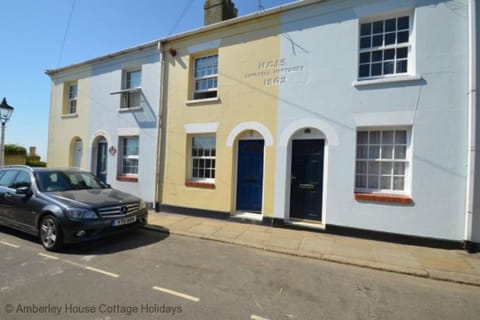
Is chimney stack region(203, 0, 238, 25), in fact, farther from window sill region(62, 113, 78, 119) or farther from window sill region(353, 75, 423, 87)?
window sill region(62, 113, 78, 119)

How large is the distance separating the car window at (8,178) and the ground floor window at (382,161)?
836cm

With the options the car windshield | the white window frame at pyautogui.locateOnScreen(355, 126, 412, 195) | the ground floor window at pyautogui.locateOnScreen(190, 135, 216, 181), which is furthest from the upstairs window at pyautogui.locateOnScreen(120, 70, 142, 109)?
the white window frame at pyautogui.locateOnScreen(355, 126, 412, 195)

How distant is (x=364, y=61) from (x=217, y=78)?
418cm

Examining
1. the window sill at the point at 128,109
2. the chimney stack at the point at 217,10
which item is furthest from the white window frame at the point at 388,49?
the window sill at the point at 128,109

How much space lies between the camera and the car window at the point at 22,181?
18.0 feet

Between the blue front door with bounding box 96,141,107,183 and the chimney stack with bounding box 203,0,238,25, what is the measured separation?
6480 millimetres

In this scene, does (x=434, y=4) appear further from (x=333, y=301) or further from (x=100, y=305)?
(x=100, y=305)

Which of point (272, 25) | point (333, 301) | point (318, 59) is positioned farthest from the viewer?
point (272, 25)

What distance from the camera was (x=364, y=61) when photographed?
6.10 m

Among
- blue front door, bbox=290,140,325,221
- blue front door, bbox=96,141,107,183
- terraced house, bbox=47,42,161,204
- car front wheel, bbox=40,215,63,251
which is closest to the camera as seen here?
car front wheel, bbox=40,215,63,251

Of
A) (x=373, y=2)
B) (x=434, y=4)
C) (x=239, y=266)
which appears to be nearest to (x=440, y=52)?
(x=434, y=4)

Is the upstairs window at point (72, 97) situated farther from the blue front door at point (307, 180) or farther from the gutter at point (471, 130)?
the gutter at point (471, 130)

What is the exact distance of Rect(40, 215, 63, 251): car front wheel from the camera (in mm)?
4641

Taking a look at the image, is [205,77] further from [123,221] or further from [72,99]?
[72,99]
